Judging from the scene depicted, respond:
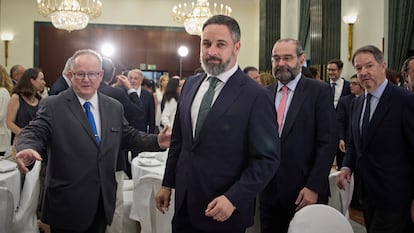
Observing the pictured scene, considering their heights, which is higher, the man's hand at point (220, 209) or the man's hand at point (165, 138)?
the man's hand at point (165, 138)

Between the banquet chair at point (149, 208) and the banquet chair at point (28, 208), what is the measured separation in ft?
2.49

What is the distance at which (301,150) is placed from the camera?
103 inches

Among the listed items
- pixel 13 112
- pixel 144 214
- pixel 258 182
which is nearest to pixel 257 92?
pixel 258 182

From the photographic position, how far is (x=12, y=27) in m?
12.9

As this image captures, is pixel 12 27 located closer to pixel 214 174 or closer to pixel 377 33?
pixel 377 33

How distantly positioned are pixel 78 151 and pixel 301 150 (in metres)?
1.24

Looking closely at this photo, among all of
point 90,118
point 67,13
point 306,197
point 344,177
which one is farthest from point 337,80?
point 67,13

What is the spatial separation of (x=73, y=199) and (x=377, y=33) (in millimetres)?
7055

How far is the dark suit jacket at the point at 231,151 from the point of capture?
6.33 feet

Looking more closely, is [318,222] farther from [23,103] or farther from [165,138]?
[23,103]

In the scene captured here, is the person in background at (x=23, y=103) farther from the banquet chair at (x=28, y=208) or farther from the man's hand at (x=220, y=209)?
the man's hand at (x=220, y=209)

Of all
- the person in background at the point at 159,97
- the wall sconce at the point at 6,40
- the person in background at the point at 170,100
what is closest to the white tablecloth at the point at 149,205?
the person in background at the point at 170,100

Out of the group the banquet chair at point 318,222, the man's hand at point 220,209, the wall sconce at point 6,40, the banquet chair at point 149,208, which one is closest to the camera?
the banquet chair at point 318,222

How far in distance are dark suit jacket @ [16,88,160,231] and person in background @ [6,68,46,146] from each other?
2473mm
